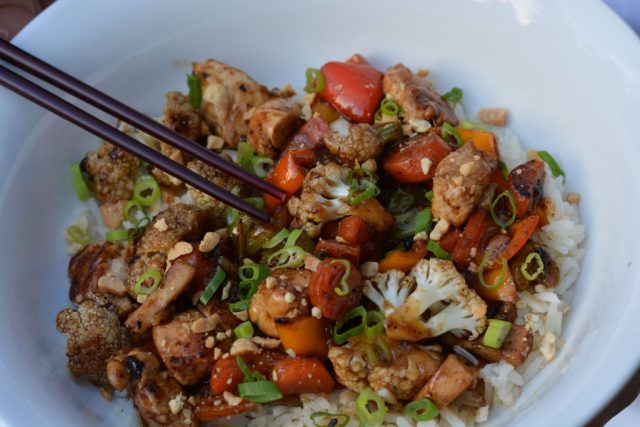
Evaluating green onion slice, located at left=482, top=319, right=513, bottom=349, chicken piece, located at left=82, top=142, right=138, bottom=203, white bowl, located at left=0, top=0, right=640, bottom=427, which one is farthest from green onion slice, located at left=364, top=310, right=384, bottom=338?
chicken piece, located at left=82, top=142, right=138, bottom=203

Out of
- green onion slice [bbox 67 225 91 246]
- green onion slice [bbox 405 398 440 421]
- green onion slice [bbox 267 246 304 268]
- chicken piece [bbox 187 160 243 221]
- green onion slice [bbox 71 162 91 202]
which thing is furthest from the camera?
green onion slice [bbox 71 162 91 202]

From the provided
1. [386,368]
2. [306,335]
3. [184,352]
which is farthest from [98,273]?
[386,368]

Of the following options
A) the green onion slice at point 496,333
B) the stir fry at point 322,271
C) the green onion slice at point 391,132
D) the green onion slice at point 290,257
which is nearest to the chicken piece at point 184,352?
the stir fry at point 322,271

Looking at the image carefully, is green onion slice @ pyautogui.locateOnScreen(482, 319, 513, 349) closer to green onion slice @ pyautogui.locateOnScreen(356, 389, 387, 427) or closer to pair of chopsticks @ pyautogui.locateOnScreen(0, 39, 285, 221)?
green onion slice @ pyautogui.locateOnScreen(356, 389, 387, 427)

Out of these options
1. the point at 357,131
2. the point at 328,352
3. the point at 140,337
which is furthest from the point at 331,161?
the point at 140,337

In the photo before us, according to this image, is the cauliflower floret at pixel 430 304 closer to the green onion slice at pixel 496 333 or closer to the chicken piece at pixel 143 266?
the green onion slice at pixel 496 333

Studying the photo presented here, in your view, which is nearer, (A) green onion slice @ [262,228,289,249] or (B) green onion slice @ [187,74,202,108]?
(A) green onion slice @ [262,228,289,249]

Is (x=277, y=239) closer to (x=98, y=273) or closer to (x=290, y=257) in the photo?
(x=290, y=257)

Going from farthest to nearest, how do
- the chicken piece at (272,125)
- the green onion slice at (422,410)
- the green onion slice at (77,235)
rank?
1. the green onion slice at (77,235)
2. the chicken piece at (272,125)
3. the green onion slice at (422,410)
